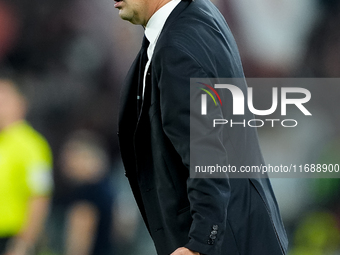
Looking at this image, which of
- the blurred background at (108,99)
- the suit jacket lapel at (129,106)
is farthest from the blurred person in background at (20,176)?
the suit jacket lapel at (129,106)

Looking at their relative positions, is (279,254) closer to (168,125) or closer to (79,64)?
(168,125)

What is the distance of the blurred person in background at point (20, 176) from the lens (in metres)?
3.08

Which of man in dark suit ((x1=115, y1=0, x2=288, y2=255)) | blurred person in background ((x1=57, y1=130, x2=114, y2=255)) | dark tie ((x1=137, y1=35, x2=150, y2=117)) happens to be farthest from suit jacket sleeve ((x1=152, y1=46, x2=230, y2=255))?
blurred person in background ((x1=57, y1=130, x2=114, y2=255))

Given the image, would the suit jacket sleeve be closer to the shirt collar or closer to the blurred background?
the shirt collar

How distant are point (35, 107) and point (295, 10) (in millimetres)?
1764

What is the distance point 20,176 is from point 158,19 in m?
1.80

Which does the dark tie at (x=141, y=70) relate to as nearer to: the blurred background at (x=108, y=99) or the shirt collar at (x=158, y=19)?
the shirt collar at (x=158, y=19)

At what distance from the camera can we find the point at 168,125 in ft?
4.42

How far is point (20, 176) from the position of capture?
3.08 metres

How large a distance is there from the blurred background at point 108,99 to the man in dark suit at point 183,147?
5.65 ft

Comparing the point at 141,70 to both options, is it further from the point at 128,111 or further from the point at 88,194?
the point at 88,194

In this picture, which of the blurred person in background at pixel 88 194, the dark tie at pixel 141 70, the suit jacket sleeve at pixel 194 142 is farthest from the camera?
the blurred person in background at pixel 88 194

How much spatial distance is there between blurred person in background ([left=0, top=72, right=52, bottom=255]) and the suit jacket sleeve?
6.28 feet

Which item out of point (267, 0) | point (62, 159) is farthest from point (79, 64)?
point (267, 0)
